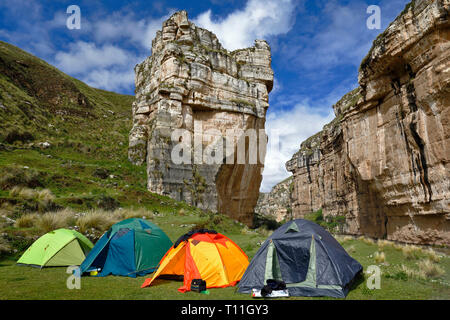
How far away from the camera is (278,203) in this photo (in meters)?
84.4

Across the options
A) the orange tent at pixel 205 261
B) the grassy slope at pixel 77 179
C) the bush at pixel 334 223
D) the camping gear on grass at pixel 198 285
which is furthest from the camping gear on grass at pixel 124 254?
the bush at pixel 334 223

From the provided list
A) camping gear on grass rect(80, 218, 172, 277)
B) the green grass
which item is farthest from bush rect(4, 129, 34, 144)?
camping gear on grass rect(80, 218, 172, 277)

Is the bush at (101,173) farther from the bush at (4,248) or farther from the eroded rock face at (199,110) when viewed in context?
the bush at (4,248)

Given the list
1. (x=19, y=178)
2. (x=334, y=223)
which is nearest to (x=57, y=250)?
(x=19, y=178)

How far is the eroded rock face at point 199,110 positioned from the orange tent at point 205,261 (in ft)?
49.4

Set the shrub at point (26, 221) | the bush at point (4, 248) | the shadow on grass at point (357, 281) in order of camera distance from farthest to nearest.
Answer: the shrub at point (26, 221), the bush at point (4, 248), the shadow on grass at point (357, 281)

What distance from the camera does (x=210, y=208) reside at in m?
25.2

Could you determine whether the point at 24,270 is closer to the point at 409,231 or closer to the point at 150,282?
the point at 150,282

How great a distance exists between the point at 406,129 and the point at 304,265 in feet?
49.5

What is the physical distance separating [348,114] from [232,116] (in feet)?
35.7

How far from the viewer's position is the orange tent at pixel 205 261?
7059 mm

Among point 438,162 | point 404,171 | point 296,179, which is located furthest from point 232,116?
point 296,179

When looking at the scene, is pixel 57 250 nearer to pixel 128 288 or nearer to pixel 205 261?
pixel 128 288

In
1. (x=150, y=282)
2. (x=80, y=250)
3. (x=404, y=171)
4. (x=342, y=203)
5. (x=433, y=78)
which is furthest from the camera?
(x=342, y=203)
